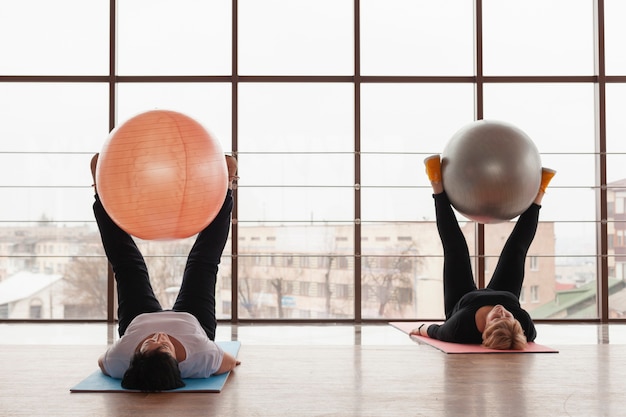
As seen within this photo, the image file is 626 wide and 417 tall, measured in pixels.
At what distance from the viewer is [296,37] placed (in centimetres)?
506

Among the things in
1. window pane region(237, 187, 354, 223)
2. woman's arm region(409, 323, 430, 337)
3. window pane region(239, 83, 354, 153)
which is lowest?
woman's arm region(409, 323, 430, 337)

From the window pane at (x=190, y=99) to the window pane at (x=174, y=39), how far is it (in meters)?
0.11

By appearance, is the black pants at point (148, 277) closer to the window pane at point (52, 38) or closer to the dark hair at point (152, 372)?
the dark hair at point (152, 372)

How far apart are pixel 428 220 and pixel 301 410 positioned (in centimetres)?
308

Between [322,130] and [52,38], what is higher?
[52,38]

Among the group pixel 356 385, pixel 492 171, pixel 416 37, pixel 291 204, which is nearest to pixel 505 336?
pixel 492 171

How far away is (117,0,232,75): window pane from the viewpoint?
501cm

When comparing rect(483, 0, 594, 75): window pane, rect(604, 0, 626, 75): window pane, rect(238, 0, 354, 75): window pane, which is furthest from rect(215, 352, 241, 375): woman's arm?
rect(604, 0, 626, 75): window pane

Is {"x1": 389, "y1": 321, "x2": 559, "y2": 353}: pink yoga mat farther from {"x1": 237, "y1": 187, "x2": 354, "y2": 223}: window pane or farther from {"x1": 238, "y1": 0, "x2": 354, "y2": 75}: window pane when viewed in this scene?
{"x1": 238, "y1": 0, "x2": 354, "y2": 75}: window pane

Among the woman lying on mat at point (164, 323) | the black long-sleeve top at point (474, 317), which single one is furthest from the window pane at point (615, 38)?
the woman lying on mat at point (164, 323)

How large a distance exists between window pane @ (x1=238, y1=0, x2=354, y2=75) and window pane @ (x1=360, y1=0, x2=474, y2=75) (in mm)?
157

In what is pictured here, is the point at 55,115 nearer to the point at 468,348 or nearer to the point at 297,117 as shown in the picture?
the point at 297,117

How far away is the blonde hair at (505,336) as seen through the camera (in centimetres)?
317

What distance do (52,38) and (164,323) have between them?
340cm
